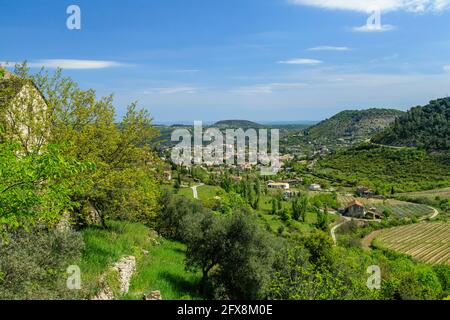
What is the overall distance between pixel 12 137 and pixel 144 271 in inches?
309

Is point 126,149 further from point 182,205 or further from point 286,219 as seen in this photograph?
point 286,219

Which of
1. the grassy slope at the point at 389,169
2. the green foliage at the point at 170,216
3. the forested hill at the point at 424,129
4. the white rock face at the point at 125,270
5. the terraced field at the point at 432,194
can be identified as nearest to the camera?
the white rock face at the point at 125,270

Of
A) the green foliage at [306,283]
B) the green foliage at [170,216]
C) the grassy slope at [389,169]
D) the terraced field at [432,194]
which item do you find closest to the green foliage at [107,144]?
the green foliage at [306,283]

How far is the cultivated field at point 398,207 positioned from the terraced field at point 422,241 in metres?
7.11

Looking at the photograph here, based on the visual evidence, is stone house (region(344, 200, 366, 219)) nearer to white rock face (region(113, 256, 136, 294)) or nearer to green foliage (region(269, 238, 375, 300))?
green foliage (region(269, 238, 375, 300))

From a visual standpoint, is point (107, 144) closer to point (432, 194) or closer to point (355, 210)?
point (355, 210)

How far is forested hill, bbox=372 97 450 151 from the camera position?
154500 mm

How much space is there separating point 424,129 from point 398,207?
82376 mm

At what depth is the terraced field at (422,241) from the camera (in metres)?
67.5

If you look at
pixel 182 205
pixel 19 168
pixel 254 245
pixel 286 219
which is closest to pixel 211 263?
pixel 254 245

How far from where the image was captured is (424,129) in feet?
561

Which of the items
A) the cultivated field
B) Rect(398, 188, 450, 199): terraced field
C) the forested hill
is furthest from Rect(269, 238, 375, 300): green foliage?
the forested hill

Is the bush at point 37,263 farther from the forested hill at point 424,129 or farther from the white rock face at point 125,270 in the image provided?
the forested hill at point 424,129

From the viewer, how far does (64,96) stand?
1655 cm
